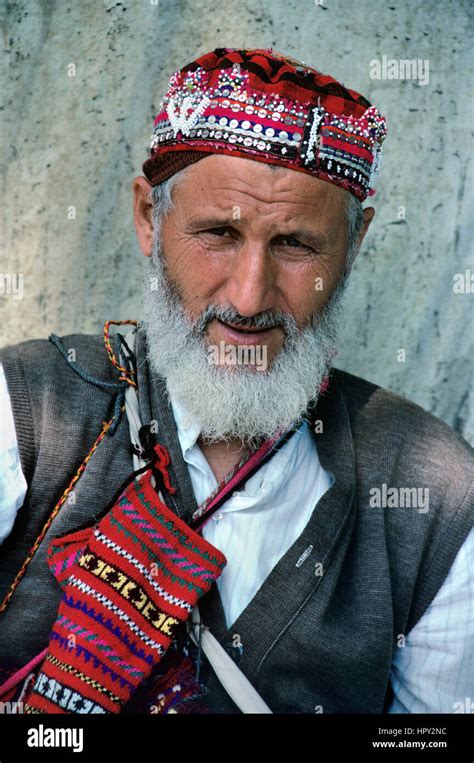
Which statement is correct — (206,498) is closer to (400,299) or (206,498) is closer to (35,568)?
(35,568)

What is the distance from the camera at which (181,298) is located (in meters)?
2.21

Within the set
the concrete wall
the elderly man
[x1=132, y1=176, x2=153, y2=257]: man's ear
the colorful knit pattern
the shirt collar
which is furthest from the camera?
the concrete wall

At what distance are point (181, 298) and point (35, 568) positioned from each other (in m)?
0.74

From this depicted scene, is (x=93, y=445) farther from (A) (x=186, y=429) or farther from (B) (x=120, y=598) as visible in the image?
(B) (x=120, y=598)

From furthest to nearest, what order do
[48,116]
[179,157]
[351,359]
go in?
[351,359] → [48,116] → [179,157]

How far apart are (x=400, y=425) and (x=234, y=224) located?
77cm

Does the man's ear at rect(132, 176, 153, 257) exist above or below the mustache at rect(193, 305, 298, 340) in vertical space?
above

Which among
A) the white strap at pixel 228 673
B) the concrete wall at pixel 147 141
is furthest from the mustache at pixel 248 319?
the concrete wall at pixel 147 141

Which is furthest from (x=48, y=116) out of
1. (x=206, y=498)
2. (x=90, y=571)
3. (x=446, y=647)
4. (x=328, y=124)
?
(x=446, y=647)

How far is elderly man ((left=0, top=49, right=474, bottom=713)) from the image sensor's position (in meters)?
2.00

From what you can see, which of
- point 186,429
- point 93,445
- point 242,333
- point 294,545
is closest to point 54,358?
point 93,445

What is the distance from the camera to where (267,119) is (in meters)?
2.10

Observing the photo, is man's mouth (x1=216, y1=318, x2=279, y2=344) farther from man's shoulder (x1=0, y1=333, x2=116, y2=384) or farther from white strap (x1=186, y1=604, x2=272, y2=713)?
white strap (x1=186, y1=604, x2=272, y2=713)

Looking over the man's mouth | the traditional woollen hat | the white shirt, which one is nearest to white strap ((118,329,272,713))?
the white shirt
